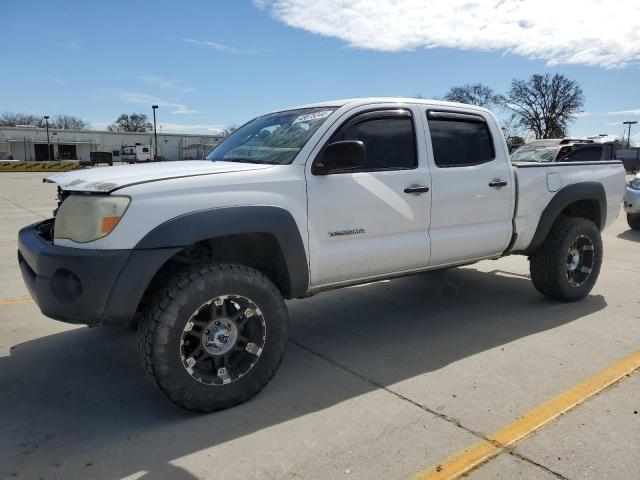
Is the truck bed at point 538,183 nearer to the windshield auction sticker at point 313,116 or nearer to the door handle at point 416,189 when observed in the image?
the door handle at point 416,189

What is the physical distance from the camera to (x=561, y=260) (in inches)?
200

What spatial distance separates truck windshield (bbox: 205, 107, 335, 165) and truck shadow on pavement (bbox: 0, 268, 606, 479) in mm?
1560

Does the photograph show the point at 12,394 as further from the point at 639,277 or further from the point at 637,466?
the point at 639,277

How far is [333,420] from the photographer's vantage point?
3.04 meters

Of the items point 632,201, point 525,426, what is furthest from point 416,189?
point 632,201

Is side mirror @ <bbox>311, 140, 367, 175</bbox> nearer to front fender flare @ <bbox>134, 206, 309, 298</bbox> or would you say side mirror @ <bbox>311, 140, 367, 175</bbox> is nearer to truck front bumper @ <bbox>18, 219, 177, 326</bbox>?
front fender flare @ <bbox>134, 206, 309, 298</bbox>

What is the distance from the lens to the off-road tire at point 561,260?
5.08m

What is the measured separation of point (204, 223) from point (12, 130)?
80.2 metres

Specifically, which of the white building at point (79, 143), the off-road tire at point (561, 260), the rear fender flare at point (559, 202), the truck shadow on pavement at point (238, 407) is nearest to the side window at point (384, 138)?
the truck shadow on pavement at point (238, 407)

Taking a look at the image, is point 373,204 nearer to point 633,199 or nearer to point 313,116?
point 313,116

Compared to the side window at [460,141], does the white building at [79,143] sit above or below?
above

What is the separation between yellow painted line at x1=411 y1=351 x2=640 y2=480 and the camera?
2.55 metres

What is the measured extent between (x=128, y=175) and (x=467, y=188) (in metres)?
2.63

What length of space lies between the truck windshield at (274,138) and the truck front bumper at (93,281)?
115cm
